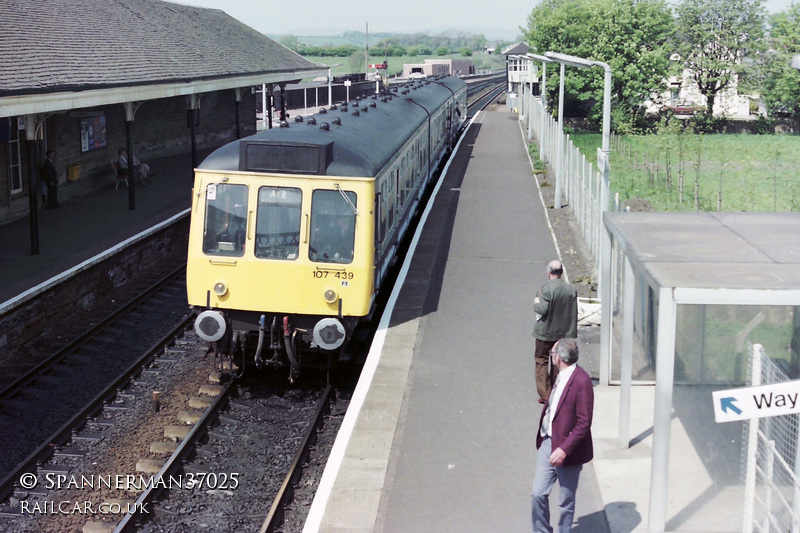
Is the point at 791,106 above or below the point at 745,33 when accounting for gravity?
below

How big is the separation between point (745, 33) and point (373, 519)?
5453cm

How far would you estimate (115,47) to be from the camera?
20656 mm

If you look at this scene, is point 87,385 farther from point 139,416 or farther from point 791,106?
point 791,106

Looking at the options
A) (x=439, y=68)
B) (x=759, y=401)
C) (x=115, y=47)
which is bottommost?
(x=759, y=401)

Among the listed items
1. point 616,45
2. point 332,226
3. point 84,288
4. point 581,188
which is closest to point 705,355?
point 332,226

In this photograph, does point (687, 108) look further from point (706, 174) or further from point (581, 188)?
point (581, 188)

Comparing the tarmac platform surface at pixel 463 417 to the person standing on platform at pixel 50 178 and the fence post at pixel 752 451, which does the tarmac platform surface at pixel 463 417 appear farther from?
the person standing on platform at pixel 50 178

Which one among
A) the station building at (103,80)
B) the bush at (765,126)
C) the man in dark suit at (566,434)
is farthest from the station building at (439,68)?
the man in dark suit at (566,434)

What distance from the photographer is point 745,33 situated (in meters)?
54.2

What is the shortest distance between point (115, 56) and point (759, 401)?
17.8 meters

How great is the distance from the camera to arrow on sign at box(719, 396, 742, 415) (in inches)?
200

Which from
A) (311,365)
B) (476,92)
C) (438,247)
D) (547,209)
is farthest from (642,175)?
(476,92)

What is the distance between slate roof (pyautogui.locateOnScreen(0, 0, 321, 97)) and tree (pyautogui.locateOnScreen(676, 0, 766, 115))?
101 ft

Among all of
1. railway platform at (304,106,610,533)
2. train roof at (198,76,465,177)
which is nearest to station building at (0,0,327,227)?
train roof at (198,76,465,177)
